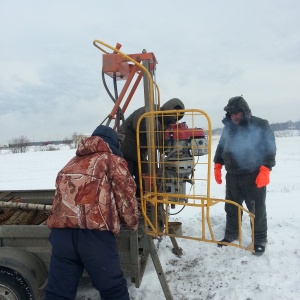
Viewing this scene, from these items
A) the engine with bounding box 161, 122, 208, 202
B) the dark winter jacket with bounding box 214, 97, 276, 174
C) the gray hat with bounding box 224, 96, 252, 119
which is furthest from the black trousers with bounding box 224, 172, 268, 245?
the engine with bounding box 161, 122, 208, 202

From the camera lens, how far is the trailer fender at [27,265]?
260 cm

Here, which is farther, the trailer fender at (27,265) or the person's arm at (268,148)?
the person's arm at (268,148)

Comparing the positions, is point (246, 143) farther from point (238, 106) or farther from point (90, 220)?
point (90, 220)

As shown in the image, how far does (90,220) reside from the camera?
2.27 meters

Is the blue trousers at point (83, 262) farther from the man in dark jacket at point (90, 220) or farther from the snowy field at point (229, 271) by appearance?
the snowy field at point (229, 271)

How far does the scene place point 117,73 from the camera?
366 centimetres

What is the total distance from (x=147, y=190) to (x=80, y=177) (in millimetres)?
1047

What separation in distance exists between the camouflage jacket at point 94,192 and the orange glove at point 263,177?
2.12 meters

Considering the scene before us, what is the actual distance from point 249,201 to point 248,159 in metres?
0.62

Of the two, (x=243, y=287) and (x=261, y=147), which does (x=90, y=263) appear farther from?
(x=261, y=147)

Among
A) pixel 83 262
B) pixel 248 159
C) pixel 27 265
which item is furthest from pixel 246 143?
pixel 27 265

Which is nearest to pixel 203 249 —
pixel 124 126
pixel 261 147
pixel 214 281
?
pixel 214 281

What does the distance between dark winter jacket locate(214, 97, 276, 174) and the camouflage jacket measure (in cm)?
229

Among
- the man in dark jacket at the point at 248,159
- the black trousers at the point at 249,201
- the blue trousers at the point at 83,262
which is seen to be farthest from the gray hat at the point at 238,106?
the blue trousers at the point at 83,262
